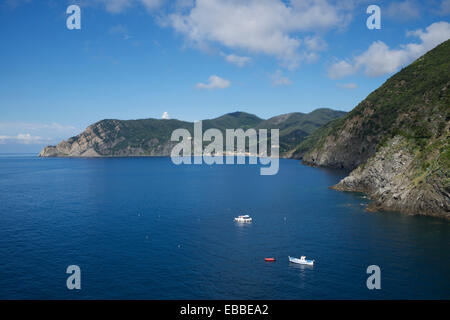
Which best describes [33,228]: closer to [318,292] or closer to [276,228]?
[276,228]

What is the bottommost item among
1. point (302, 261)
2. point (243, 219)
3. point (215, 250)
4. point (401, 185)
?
point (215, 250)

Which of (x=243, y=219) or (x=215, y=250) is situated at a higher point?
(x=243, y=219)

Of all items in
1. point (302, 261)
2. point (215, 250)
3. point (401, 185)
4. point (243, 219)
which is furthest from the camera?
point (401, 185)

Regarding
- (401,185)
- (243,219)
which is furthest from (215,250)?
(401,185)

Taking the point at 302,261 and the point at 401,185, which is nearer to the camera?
the point at 302,261

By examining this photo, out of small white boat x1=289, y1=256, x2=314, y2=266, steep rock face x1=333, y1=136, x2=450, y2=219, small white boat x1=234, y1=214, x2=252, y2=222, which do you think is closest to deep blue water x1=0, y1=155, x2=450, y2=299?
small white boat x1=289, y1=256, x2=314, y2=266

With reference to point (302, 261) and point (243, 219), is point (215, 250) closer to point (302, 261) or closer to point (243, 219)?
point (302, 261)

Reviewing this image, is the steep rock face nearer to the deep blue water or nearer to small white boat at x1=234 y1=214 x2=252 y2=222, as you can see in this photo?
the deep blue water
